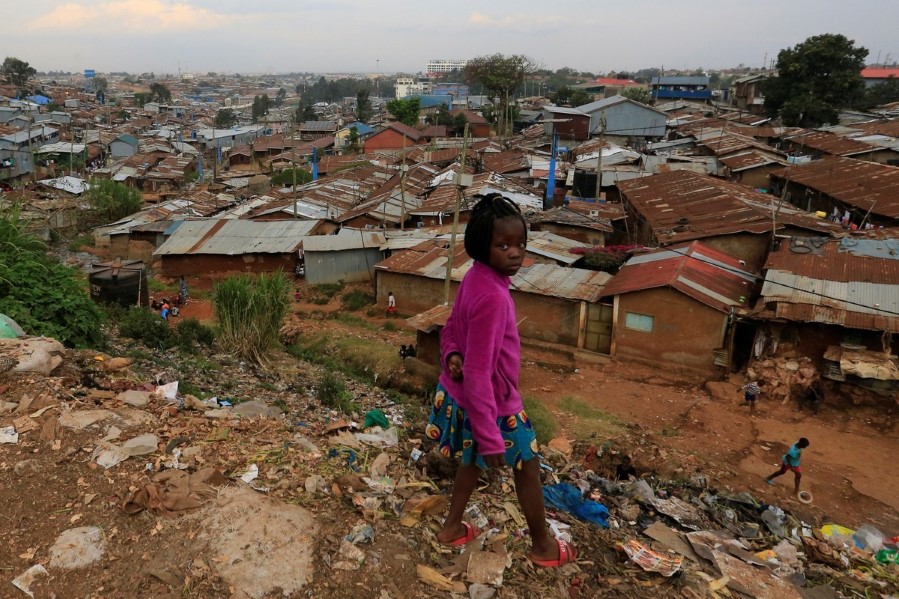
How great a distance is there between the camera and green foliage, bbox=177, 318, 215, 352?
994cm

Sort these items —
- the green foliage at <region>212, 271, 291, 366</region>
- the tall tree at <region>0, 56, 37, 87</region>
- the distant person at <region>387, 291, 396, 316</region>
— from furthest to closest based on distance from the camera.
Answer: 1. the tall tree at <region>0, 56, 37, 87</region>
2. the distant person at <region>387, 291, 396, 316</region>
3. the green foliage at <region>212, 271, 291, 366</region>

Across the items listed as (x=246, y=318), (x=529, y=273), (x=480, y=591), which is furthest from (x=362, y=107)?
(x=480, y=591)

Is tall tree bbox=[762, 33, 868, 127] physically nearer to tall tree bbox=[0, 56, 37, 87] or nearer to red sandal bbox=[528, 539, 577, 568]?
red sandal bbox=[528, 539, 577, 568]

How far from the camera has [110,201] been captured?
89.7 ft

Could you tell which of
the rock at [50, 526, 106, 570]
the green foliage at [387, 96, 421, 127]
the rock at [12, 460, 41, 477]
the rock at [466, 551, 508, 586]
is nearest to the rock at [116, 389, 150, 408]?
the rock at [12, 460, 41, 477]

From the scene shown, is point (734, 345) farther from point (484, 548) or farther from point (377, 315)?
point (484, 548)

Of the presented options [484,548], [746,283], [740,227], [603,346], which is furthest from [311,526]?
[740,227]

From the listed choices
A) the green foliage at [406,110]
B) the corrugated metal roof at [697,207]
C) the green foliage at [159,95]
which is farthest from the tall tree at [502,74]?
the green foliage at [159,95]

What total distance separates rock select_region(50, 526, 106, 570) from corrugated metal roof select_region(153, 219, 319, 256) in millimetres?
15984

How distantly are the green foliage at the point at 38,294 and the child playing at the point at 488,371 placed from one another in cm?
580

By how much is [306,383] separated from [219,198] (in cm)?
2418

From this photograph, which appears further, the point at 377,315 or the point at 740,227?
the point at 377,315

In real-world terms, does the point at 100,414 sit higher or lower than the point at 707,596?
higher

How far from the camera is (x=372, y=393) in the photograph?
29.1 ft
